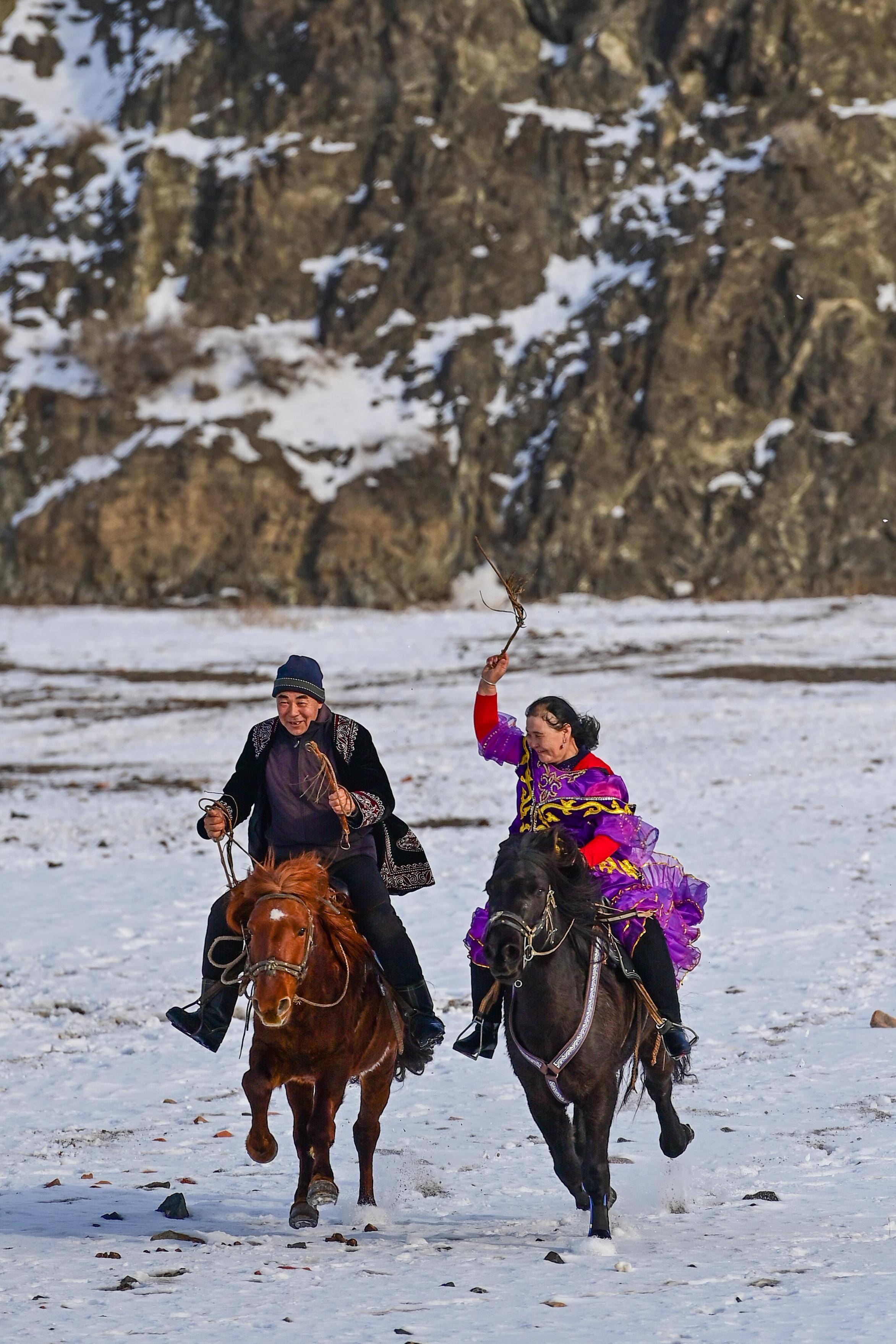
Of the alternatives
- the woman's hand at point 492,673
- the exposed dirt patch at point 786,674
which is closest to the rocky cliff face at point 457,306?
the exposed dirt patch at point 786,674

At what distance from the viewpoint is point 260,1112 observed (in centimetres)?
590

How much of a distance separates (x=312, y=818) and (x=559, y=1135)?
176 cm

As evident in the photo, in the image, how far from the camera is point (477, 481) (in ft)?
172

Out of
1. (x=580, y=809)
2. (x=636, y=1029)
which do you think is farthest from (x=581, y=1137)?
(x=580, y=809)

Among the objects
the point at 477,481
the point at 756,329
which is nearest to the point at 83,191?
the point at 477,481

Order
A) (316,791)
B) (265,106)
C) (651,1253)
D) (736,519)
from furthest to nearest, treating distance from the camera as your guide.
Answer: (265,106) → (736,519) → (316,791) → (651,1253)

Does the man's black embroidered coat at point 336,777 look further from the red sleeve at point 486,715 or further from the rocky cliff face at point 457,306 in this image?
the rocky cliff face at point 457,306

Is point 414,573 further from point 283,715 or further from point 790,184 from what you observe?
point 283,715

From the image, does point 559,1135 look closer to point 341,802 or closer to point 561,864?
point 561,864

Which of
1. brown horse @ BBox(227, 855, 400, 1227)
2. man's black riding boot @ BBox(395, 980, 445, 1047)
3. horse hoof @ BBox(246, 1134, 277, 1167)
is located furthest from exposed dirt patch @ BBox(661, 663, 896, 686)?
horse hoof @ BBox(246, 1134, 277, 1167)

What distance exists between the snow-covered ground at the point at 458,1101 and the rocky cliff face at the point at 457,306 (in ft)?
94.3

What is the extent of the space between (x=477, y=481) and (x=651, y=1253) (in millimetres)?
47489

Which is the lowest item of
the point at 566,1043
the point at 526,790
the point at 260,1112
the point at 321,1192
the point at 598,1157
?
the point at 321,1192

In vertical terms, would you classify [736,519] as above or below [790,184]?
below
